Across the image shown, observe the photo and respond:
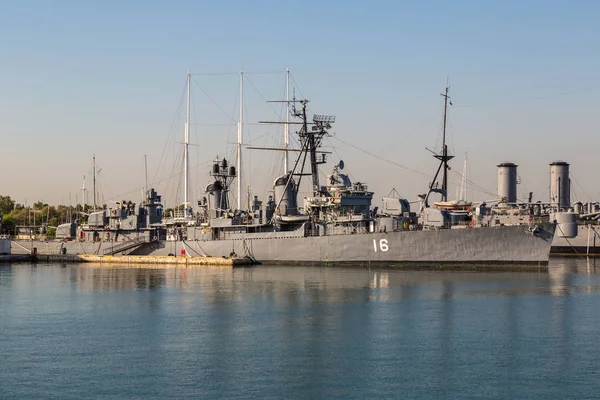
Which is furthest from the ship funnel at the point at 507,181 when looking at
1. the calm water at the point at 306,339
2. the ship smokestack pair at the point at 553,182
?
the calm water at the point at 306,339

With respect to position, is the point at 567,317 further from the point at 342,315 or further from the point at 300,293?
the point at 300,293

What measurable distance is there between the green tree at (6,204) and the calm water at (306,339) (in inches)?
4161

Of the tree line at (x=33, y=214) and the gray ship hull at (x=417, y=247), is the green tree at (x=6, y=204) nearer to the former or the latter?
→ the tree line at (x=33, y=214)

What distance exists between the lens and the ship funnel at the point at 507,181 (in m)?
88.1

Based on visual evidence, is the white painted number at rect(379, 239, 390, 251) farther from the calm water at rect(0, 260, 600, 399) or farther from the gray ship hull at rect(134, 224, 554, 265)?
the calm water at rect(0, 260, 600, 399)

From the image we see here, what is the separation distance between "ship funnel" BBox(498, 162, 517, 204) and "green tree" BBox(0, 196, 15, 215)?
296ft

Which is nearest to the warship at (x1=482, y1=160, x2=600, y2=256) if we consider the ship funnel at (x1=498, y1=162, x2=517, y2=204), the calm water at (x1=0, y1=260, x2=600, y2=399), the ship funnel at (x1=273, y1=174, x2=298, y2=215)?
the ship funnel at (x1=498, y1=162, x2=517, y2=204)

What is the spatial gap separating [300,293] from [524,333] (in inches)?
532

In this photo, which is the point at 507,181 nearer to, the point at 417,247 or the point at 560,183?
the point at 560,183

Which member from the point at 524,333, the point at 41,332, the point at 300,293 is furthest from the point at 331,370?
the point at 300,293

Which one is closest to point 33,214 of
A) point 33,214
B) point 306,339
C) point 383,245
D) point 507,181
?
point 33,214

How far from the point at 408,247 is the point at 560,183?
48.6 m

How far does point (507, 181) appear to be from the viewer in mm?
88625

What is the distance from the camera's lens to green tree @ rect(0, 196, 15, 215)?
142 meters
